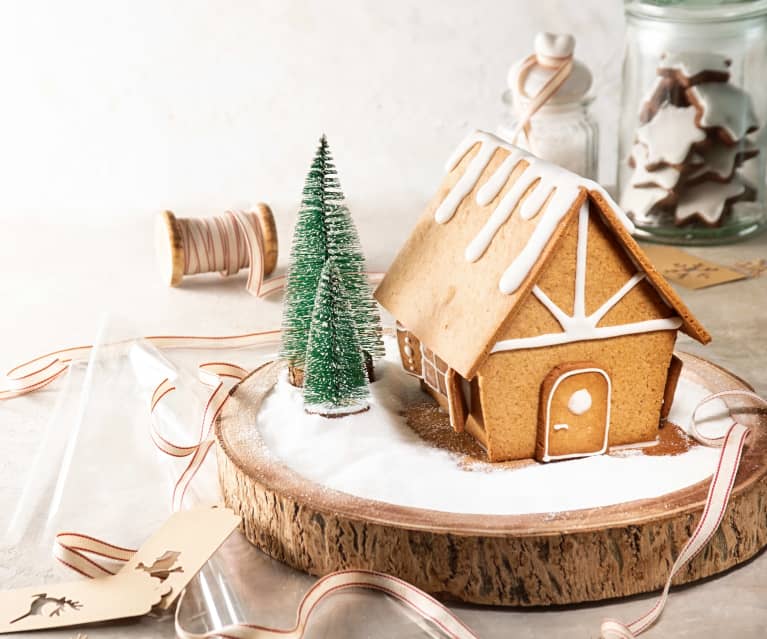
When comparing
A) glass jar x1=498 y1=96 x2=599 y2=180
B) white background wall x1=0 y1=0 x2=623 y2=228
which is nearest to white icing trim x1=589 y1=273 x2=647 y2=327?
glass jar x1=498 y1=96 x2=599 y2=180

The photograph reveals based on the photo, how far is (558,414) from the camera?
1.29 m

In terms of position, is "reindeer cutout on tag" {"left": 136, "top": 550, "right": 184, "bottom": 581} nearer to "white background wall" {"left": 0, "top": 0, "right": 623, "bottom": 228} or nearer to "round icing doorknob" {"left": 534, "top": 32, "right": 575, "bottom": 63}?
"round icing doorknob" {"left": 534, "top": 32, "right": 575, "bottom": 63}

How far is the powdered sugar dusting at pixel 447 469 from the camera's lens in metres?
1.22

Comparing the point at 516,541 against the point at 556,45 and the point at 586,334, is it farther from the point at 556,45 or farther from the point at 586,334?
the point at 556,45

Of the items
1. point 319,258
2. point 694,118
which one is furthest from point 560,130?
point 319,258

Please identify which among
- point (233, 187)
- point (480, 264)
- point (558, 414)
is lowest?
point (233, 187)

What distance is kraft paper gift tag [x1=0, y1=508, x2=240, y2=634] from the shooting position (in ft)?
4.06

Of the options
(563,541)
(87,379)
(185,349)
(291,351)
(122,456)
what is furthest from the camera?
(185,349)

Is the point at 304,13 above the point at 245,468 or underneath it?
above

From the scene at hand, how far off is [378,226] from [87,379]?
105 cm

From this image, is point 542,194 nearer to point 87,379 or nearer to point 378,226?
point 87,379

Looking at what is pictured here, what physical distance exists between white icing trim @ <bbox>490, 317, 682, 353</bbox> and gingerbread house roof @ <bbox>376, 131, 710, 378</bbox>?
0.01 metres

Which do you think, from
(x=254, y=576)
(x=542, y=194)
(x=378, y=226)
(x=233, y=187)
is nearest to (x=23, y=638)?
(x=254, y=576)

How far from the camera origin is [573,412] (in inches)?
50.8
